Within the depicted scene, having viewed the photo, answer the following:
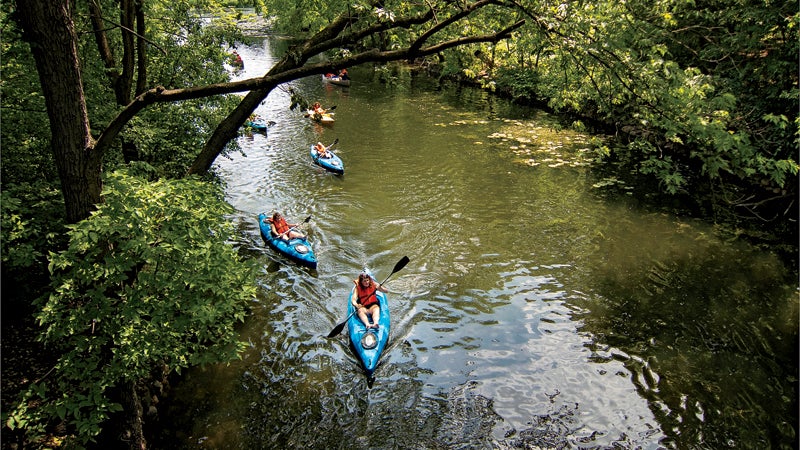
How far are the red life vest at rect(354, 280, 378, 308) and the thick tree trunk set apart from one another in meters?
4.87

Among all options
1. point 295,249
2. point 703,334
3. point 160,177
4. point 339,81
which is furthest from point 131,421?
point 339,81

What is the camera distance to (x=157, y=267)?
4.49 m

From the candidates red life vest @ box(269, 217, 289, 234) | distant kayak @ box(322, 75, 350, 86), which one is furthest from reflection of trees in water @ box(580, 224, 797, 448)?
distant kayak @ box(322, 75, 350, 86)

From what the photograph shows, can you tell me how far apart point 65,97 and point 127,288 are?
184 cm

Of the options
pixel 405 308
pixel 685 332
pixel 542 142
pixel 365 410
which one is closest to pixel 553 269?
pixel 685 332

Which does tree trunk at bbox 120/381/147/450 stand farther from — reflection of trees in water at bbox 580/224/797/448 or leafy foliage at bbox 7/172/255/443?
reflection of trees in water at bbox 580/224/797/448

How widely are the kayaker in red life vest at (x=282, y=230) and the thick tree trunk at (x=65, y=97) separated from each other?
629 centimetres

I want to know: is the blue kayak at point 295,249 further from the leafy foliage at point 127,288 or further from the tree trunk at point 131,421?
the leafy foliage at point 127,288

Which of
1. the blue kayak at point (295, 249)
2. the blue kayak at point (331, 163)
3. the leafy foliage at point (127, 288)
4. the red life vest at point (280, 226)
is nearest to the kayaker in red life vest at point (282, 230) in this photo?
the red life vest at point (280, 226)

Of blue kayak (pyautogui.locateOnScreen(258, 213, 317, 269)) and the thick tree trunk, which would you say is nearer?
the thick tree trunk

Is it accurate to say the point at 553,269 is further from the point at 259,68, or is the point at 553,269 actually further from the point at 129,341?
the point at 259,68

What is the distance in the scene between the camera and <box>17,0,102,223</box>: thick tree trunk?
3904mm

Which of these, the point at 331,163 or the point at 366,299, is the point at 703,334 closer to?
the point at 366,299

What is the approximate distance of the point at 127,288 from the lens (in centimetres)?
442
